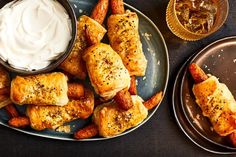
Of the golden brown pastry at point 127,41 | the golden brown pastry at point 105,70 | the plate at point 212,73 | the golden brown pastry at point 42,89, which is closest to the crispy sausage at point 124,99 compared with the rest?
the golden brown pastry at point 105,70

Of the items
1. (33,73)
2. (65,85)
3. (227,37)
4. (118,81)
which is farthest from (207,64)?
(33,73)

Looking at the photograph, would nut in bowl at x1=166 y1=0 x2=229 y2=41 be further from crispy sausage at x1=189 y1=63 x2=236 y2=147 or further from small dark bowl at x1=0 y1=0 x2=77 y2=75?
small dark bowl at x1=0 y1=0 x2=77 y2=75

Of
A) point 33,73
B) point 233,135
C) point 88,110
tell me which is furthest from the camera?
point 233,135

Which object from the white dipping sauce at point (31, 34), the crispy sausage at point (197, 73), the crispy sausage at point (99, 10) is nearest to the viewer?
the white dipping sauce at point (31, 34)

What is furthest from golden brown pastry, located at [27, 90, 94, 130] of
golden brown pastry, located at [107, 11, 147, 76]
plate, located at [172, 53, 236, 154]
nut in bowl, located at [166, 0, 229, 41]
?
nut in bowl, located at [166, 0, 229, 41]

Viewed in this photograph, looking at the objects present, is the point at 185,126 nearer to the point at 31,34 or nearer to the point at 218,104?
the point at 218,104

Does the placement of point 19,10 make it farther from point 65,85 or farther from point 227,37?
point 227,37

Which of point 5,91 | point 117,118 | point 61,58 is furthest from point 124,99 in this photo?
point 5,91

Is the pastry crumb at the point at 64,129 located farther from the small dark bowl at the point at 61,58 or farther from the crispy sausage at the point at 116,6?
the crispy sausage at the point at 116,6
